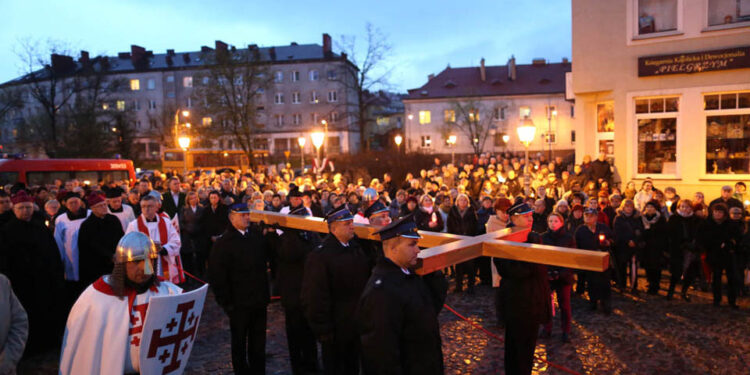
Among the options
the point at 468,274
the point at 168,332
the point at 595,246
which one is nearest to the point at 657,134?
the point at 595,246

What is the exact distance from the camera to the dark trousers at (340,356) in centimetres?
482

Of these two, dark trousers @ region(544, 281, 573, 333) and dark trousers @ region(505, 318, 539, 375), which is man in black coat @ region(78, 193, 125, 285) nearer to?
dark trousers @ region(505, 318, 539, 375)

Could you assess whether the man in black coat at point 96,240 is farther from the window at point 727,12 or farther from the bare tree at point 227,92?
the bare tree at point 227,92

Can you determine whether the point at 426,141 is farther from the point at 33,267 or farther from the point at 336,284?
Answer: the point at 336,284

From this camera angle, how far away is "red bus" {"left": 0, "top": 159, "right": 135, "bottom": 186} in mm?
19219

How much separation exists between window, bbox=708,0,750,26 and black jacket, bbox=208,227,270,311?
569 inches

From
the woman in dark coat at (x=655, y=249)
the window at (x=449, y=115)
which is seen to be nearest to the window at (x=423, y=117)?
the window at (x=449, y=115)

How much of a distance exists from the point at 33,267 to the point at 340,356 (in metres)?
4.41

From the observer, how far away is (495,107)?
2144 inches

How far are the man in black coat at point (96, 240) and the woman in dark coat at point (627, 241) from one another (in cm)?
838

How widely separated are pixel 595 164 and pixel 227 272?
13.0 m

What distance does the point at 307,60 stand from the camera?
220 feet

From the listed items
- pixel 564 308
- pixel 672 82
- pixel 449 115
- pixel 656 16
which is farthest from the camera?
pixel 449 115

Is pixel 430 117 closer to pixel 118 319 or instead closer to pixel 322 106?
pixel 322 106
